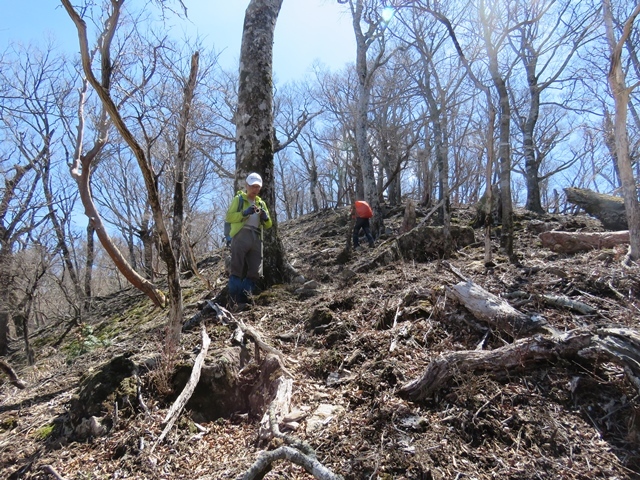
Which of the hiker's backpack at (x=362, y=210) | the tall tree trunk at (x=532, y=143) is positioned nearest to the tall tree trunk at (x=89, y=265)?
the hiker's backpack at (x=362, y=210)

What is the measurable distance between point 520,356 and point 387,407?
996 millimetres

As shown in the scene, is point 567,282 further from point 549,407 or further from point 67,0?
point 67,0

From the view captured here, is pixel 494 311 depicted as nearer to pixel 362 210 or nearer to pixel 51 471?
pixel 51 471

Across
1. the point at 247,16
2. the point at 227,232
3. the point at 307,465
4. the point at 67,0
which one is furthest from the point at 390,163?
the point at 307,465

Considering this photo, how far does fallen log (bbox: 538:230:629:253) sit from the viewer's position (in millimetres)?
5738

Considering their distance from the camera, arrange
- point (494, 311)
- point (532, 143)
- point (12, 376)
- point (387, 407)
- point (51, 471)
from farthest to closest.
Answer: point (532, 143), point (12, 376), point (494, 311), point (387, 407), point (51, 471)

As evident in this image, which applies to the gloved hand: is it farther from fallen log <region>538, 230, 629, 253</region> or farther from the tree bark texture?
fallen log <region>538, 230, 629, 253</region>

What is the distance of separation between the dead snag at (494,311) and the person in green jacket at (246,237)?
2686mm

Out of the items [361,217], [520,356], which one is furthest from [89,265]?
[520,356]

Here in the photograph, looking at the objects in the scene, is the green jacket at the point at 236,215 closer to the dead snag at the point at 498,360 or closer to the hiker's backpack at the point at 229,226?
the hiker's backpack at the point at 229,226

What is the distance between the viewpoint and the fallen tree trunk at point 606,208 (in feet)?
27.2

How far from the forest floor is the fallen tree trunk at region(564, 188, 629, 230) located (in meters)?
4.45

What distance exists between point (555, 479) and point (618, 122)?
5.06 m

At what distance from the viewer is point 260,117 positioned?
19.4 ft
